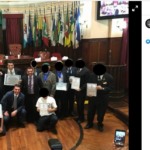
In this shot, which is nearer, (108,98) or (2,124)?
(108,98)

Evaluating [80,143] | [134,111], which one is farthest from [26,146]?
[134,111]

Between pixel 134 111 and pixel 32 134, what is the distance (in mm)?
664

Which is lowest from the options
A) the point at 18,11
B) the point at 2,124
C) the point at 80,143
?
the point at 80,143

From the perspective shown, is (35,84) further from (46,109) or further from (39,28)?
(39,28)

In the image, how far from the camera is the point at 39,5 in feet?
2.35

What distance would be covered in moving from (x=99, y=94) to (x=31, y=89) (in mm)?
212

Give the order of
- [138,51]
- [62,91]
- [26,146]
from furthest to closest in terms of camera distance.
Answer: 1. [26,146]
2. [62,91]
3. [138,51]

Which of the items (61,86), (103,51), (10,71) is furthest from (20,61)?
(103,51)

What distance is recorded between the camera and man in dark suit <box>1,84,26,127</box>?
0.72 metres

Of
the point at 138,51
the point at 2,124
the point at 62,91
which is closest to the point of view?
the point at 138,51

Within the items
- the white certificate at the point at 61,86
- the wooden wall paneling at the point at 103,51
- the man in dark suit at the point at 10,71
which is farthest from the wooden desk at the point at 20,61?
the wooden wall paneling at the point at 103,51

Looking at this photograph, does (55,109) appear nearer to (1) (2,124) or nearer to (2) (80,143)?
(1) (2,124)

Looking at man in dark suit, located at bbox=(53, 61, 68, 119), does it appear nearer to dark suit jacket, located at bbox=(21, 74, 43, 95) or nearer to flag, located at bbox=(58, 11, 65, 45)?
dark suit jacket, located at bbox=(21, 74, 43, 95)

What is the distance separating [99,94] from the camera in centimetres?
68
